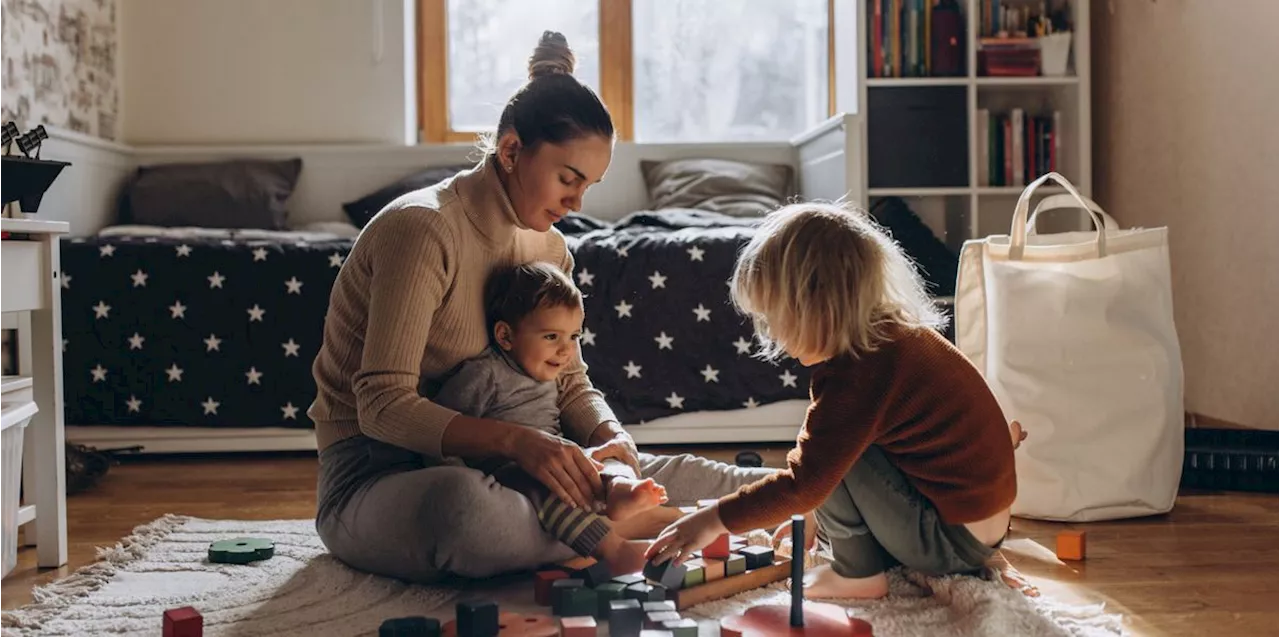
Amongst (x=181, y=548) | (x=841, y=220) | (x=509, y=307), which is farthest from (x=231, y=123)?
(x=841, y=220)

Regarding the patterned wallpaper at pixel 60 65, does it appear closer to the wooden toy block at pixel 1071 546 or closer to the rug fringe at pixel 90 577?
the rug fringe at pixel 90 577

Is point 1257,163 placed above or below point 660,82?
below

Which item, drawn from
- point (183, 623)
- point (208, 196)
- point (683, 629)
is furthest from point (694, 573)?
point (208, 196)

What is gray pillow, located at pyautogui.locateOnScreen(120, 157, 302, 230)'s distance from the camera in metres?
3.41

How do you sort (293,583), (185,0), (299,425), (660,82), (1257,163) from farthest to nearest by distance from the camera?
(660,82) → (185,0) → (299,425) → (1257,163) → (293,583)

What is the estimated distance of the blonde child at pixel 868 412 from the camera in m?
1.38

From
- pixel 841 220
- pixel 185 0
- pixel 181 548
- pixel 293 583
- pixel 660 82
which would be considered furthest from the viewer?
pixel 660 82

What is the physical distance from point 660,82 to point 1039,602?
2.75m

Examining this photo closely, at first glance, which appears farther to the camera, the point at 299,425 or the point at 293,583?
the point at 299,425

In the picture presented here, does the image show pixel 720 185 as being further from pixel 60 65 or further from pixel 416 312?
pixel 416 312

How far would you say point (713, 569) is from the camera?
4.97ft

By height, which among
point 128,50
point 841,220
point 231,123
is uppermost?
point 128,50

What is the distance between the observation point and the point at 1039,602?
1.46m

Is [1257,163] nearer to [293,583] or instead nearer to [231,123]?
[293,583]
